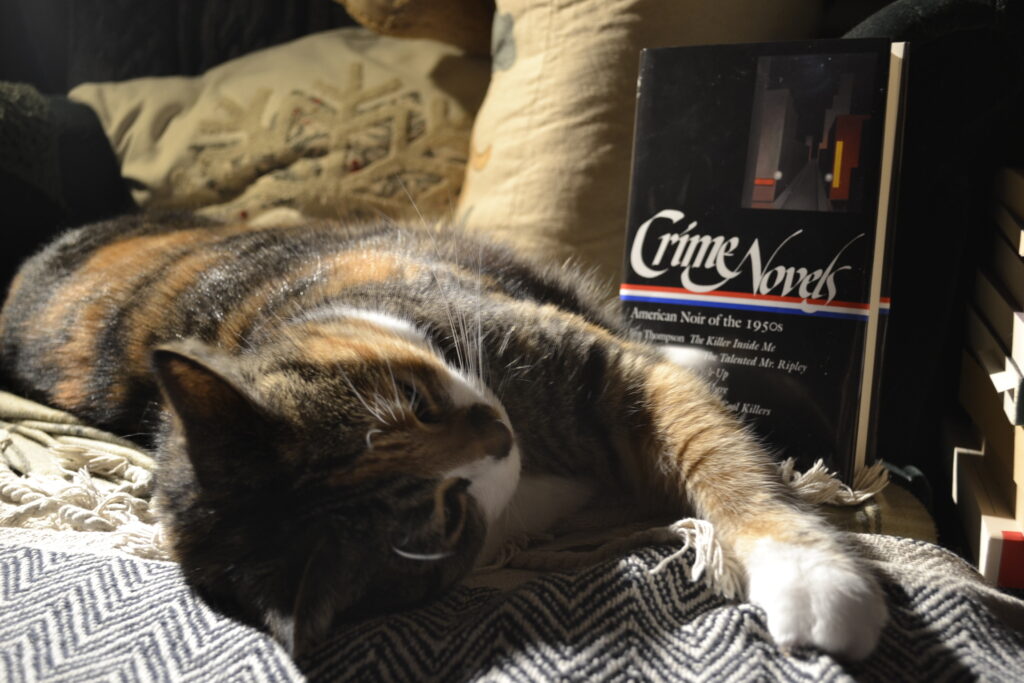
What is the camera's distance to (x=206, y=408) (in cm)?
67

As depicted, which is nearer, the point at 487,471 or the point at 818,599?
the point at 818,599

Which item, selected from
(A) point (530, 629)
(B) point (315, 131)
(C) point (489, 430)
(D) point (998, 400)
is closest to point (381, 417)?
(C) point (489, 430)

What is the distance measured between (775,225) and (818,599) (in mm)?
494

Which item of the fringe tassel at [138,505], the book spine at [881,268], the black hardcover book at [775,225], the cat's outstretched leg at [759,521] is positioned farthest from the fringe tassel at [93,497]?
the book spine at [881,268]

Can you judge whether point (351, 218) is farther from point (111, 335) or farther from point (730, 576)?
point (730, 576)

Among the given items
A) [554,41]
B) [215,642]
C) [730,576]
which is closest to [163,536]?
[215,642]

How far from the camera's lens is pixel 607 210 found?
1270 millimetres

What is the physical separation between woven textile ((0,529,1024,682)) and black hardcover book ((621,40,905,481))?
27 centimetres

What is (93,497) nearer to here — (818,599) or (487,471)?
(487,471)

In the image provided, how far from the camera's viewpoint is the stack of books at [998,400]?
0.82 meters

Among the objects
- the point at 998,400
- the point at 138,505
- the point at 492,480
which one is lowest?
the point at 138,505

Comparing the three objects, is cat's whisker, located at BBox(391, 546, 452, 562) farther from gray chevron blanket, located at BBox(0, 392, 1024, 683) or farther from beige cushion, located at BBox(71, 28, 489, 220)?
beige cushion, located at BBox(71, 28, 489, 220)

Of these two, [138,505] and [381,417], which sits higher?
Result: [381,417]

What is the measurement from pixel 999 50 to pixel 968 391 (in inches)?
17.2
